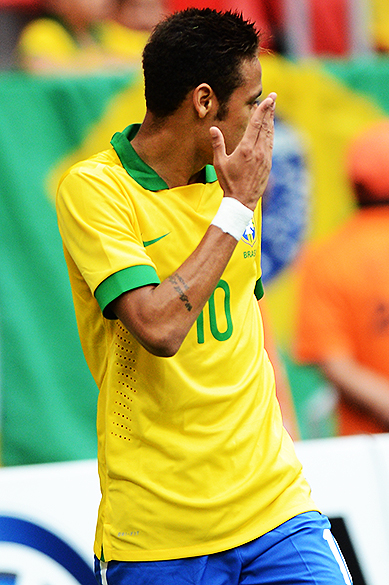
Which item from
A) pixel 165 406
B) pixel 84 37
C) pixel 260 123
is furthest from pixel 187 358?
pixel 84 37

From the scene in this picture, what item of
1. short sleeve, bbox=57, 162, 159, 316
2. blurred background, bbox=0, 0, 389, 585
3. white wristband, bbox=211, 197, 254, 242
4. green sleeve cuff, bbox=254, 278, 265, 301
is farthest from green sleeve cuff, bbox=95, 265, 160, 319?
blurred background, bbox=0, 0, 389, 585

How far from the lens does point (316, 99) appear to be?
14.0 ft

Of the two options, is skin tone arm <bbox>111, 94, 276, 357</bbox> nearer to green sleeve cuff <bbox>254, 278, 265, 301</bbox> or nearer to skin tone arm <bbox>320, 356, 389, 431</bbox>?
green sleeve cuff <bbox>254, 278, 265, 301</bbox>

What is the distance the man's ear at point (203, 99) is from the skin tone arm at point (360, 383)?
2578 millimetres

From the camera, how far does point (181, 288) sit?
66.3 inches

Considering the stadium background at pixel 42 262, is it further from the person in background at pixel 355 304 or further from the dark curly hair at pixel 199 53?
the dark curly hair at pixel 199 53

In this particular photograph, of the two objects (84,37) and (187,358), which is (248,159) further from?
(84,37)

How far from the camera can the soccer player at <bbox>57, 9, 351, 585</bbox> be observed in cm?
180

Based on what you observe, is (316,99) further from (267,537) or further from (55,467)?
(267,537)

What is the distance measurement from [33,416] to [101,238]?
2.22 meters

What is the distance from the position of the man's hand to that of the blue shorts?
0.83 metres

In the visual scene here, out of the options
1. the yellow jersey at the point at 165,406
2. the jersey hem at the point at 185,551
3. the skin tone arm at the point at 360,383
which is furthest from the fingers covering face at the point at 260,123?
the skin tone arm at the point at 360,383

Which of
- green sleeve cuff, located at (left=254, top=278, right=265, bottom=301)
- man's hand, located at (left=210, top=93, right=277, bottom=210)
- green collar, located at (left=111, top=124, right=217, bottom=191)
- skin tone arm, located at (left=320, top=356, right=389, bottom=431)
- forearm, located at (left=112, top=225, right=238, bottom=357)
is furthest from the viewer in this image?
skin tone arm, located at (left=320, top=356, right=389, bottom=431)

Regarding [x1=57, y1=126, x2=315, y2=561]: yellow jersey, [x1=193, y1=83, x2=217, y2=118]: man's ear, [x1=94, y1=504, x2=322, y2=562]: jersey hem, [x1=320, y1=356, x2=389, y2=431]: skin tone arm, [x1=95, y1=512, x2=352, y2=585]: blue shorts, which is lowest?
[x1=320, y1=356, x2=389, y2=431]: skin tone arm
